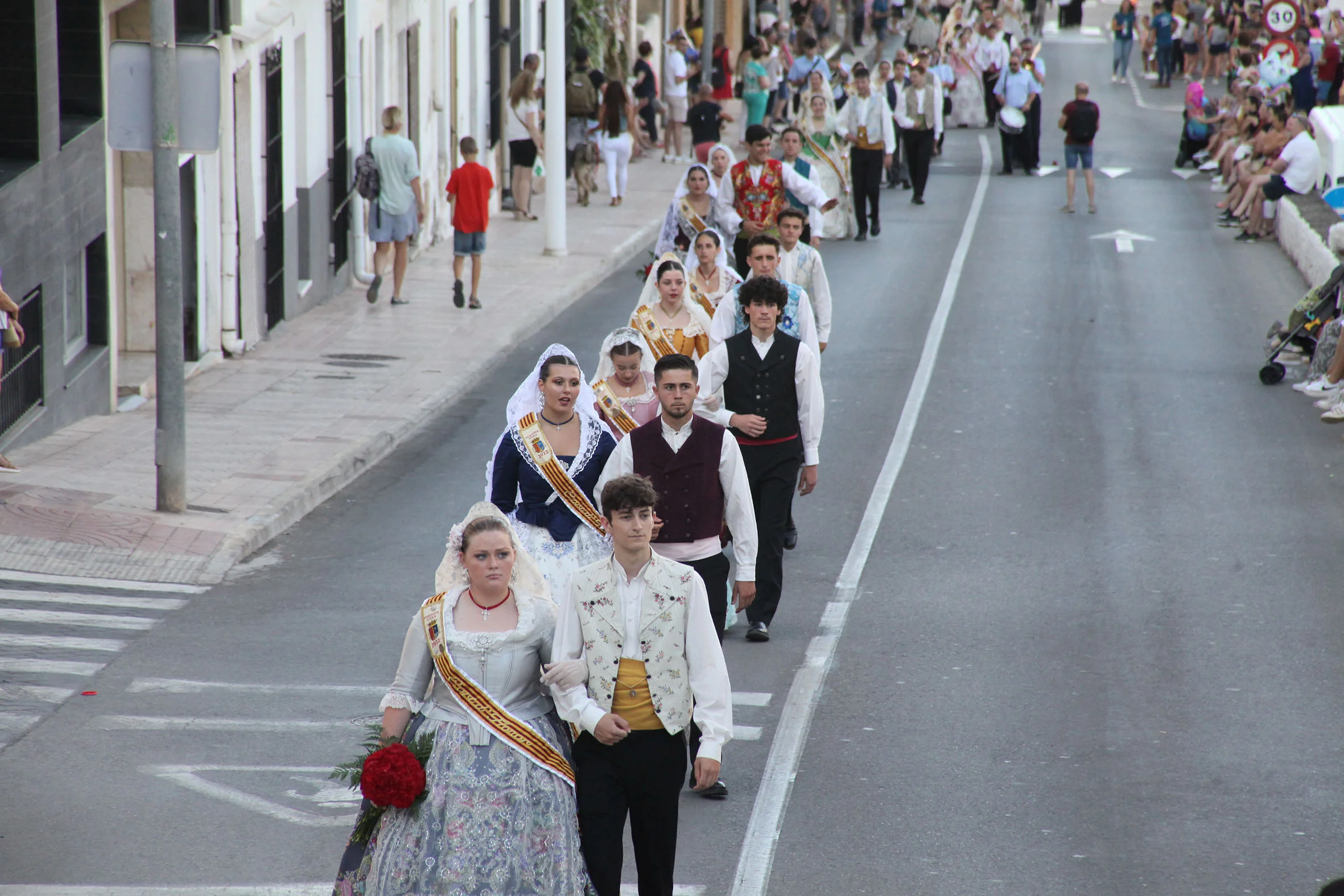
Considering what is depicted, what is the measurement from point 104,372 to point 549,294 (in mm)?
7129

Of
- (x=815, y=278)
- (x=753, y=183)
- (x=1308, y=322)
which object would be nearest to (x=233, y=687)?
(x=815, y=278)

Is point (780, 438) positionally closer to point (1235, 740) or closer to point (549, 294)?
point (1235, 740)

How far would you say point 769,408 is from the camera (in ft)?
32.4

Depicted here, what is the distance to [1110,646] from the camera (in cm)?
991

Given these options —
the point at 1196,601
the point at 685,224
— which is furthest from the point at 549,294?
the point at 1196,601

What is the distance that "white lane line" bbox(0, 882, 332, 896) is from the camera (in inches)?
267

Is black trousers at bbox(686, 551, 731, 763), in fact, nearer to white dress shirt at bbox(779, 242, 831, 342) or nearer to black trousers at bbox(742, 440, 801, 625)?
black trousers at bbox(742, 440, 801, 625)

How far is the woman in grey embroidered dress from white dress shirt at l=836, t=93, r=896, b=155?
2064 cm

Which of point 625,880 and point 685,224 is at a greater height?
point 685,224

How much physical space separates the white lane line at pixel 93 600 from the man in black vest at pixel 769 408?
319 cm

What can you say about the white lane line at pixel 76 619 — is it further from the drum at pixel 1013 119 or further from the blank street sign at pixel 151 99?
the drum at pixel 1013 119

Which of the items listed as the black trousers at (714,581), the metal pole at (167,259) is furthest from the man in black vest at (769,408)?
the metal pole at (167,259)

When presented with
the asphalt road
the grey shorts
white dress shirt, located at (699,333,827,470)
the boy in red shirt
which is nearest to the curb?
the asphalt road

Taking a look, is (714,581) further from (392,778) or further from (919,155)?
(919,155)
